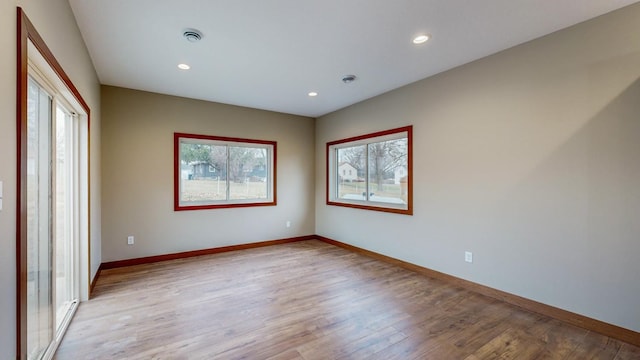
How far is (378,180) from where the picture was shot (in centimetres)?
460

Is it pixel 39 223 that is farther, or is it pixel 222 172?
pixel 222 172

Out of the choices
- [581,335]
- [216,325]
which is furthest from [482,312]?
[216,325]

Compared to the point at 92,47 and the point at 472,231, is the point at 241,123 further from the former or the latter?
the point at 472,231

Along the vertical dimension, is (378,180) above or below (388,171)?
below

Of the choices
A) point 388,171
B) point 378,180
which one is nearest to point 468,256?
point 388,171

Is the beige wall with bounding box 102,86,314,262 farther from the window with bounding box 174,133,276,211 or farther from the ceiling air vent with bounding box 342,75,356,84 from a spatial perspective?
the ceiling air vent with bounding box 342,75,356,84

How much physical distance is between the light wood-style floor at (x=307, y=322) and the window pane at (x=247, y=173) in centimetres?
175

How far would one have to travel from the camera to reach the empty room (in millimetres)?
2033

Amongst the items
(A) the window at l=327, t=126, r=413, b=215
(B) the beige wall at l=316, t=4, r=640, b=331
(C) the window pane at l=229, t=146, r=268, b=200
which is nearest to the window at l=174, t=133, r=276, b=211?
(C) the window pane at l=229, t=146, r=268, b=200

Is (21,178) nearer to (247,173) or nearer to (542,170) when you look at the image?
(542,170)

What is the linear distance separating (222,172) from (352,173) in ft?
7.82

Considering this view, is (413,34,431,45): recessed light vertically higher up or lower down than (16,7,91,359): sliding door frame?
higher up

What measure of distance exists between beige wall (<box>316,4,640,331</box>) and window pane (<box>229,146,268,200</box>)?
2.90 metres

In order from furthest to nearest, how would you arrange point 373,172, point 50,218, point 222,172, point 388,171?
point 222,172 → point 373,172 → point 388,171 → point 50,218
